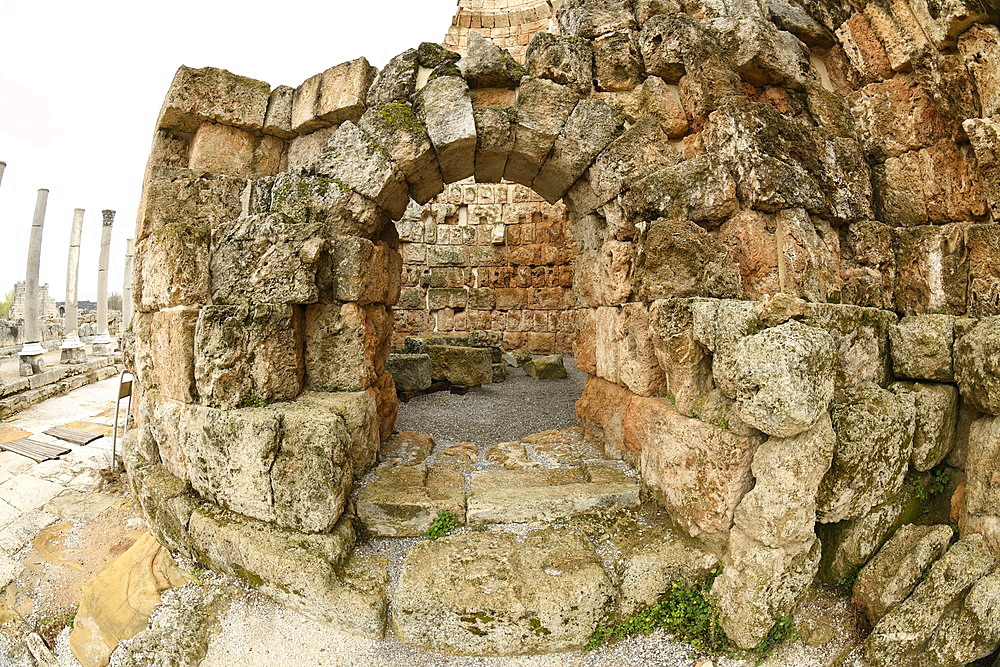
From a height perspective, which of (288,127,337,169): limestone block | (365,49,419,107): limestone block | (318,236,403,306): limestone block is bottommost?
(318,236,403,306): limestone block

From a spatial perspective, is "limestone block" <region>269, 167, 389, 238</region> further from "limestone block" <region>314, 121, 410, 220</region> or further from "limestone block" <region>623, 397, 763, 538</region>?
"limestone block" <region>623, 397, 763, 538</region>

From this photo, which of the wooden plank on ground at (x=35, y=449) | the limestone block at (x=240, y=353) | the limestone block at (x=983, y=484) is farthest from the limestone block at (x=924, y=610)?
the wooden plank on ground at (x=35, y=449)

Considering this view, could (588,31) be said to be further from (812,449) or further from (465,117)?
(812,449)

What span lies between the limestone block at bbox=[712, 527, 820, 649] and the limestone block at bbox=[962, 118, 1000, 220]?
8.11 feet

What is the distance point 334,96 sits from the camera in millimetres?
3766

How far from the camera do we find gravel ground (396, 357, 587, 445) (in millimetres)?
5094

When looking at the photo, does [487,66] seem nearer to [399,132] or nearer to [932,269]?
[399,132]

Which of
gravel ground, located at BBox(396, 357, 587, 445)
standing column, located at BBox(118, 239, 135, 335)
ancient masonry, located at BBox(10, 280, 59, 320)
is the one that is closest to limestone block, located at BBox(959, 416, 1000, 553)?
gravel ground, located at BBox(396, 357, 587, 445)

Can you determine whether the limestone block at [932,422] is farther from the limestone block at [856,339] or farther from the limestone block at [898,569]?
the limestone block at [898,569]

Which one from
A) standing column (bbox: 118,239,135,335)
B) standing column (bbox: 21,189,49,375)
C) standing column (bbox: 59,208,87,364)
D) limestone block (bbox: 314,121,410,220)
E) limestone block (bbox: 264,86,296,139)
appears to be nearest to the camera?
limestone block (bbox: 314,121,410,220)

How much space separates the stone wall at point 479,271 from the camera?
32.9 feet

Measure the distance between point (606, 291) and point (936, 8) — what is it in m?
2.69

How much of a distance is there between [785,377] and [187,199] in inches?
161

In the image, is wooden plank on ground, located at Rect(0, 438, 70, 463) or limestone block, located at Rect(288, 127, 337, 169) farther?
wooden plank on ground, located at Rect(0, 438, 70, 463)
